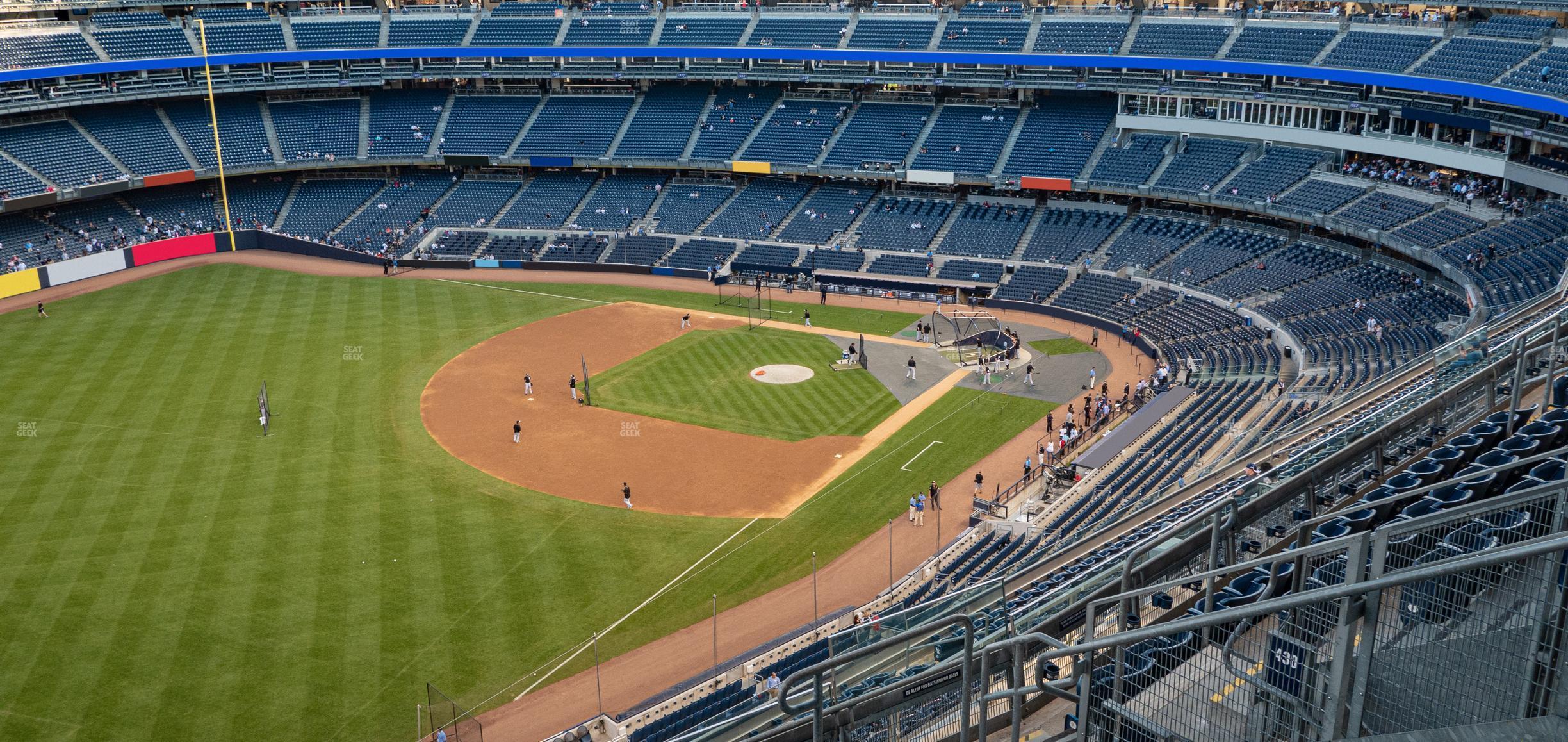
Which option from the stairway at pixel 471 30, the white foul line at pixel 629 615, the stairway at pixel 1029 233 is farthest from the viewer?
the stairway at pixel 471 30

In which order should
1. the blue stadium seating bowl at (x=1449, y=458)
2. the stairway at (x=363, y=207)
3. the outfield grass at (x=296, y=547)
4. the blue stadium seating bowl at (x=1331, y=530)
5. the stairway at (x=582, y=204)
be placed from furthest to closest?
1. the stairway at (x=582, y=204)
2. the stairway at (x=363, y=207)
3. the outfield grass at (x=296, y=547)
4. the blue stadium seating bowl at (x=1449, y=458)
5. the blue stadium seating bowl at (x=1331, y=530)

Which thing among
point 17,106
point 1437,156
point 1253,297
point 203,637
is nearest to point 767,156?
point 1253,297

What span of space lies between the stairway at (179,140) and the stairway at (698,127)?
2944cm

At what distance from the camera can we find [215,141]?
72.3 meters

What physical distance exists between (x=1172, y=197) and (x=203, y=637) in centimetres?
5045

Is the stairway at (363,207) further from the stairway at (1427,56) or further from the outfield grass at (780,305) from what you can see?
the stairway at (1427,56)

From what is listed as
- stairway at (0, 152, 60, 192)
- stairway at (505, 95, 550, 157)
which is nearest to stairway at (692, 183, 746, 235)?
stairway at (505, 95, 550, 157)

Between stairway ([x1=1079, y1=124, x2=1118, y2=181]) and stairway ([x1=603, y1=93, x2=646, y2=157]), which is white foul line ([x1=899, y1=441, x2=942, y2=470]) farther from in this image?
stairway ([x1=603, y1=93, x2=646, y2=157])

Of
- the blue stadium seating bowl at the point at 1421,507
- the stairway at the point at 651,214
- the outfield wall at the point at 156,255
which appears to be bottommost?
the outfield wall at the point at 156,255

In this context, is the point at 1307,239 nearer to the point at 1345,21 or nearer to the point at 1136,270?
the point at 1136,270

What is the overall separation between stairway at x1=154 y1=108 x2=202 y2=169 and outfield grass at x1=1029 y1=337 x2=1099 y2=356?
168 feet

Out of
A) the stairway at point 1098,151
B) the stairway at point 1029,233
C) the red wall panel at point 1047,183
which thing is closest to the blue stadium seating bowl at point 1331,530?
the stairway at point 1029,233

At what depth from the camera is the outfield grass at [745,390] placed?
45375 millimetres

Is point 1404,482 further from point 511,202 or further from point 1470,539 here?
point 511,202
